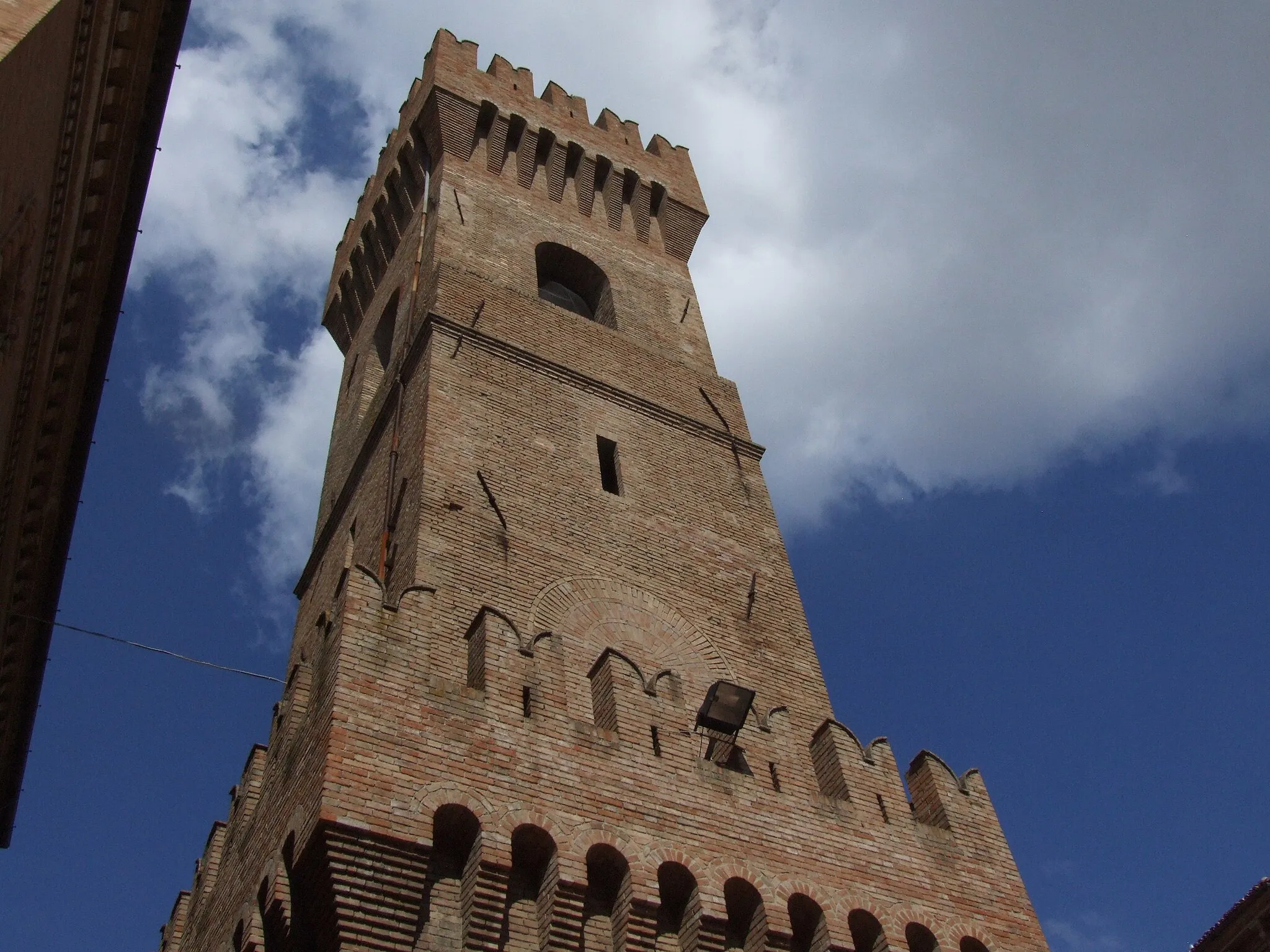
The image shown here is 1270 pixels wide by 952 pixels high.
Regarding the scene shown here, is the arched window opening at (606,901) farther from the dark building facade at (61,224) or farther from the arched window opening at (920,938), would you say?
the dark building facade at (61,224)

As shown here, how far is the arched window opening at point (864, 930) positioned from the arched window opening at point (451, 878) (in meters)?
2.75

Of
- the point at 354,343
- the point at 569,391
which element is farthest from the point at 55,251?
the point at 354,343

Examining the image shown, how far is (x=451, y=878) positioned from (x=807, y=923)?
8.44ft

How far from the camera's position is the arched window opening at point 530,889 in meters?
7.35

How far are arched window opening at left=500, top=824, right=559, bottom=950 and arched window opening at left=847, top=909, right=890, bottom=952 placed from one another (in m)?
2.25

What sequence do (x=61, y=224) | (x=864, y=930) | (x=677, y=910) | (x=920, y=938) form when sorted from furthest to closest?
1. (x=61, y=224)
2. (x=920, y=938)
3. (x=864, y=930)
4. (x=677, y=910)

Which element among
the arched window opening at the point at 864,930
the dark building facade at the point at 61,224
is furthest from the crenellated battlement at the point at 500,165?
the arched window opening at the point at 864,930

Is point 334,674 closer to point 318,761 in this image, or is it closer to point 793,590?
point 318,761

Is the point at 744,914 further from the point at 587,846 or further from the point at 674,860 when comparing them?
the point at 587,846

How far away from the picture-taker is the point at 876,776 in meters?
9.88

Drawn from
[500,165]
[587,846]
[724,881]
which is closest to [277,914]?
[587,846]

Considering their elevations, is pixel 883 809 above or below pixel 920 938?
above

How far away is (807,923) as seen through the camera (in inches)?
333

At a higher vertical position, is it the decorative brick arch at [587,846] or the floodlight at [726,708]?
the floodlight at [726,708]
